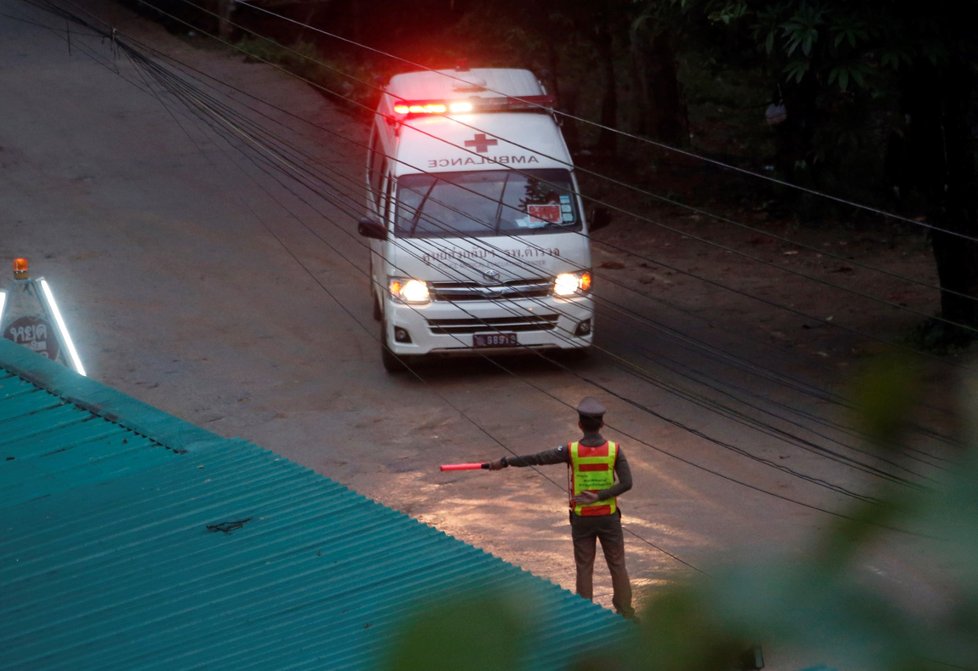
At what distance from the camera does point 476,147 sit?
11.4 metres

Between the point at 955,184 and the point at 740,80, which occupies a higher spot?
the point at 955,184

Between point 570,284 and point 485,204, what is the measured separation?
3.47ft

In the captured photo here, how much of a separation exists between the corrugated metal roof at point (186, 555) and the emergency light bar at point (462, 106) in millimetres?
5251

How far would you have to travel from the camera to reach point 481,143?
37.3 ft

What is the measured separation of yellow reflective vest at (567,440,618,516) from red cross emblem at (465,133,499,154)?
5157mm

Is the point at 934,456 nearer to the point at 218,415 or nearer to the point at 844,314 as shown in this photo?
the point at 218,415

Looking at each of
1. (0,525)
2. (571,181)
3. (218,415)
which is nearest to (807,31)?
(571,181)

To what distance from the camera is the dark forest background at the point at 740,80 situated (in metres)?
9.73

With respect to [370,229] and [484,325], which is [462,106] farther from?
[484,325]

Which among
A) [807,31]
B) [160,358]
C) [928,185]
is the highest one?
[807,31]

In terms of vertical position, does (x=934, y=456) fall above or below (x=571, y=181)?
above

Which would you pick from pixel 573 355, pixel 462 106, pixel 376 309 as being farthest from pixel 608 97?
pixel 573 355

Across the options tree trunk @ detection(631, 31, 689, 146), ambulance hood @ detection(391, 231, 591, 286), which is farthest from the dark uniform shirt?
tree trunk @ detection(631, 31, 689, 146)

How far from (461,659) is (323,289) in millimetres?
13867
